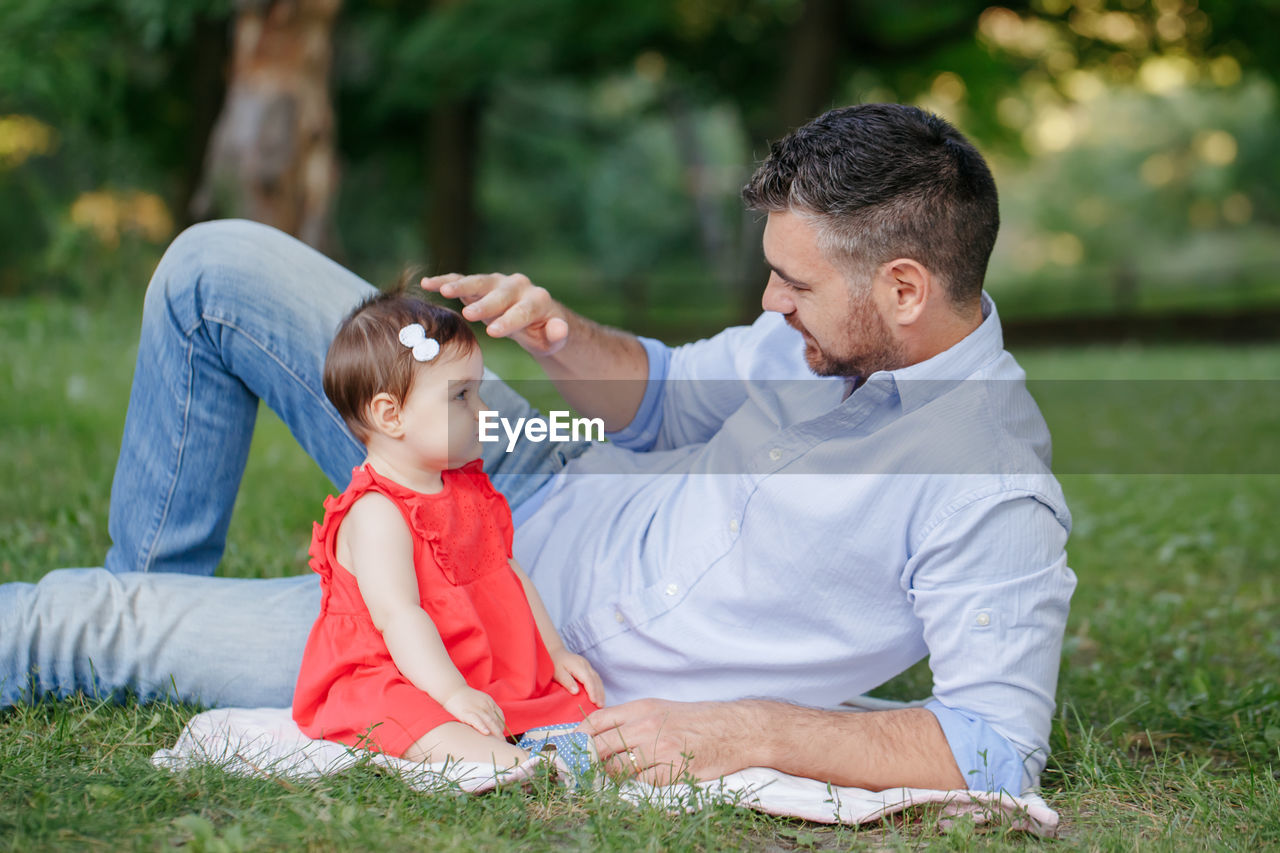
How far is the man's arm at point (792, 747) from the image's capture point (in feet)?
6.35

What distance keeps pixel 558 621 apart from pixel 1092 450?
5.38 meters

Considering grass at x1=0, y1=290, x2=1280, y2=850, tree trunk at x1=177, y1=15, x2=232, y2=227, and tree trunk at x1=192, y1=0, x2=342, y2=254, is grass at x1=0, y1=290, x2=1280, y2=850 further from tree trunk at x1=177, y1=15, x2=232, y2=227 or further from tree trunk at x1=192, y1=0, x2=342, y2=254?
tree trunk at x1=177, y1=15, x2=232, y2=227

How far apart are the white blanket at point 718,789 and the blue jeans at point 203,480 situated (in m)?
0.30

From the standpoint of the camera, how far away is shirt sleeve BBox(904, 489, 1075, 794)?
6.13 ft

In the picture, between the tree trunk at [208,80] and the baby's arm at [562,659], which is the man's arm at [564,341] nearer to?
the baby's arm at [562,659]

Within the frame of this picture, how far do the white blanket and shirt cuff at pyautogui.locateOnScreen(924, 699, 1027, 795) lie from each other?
22mm

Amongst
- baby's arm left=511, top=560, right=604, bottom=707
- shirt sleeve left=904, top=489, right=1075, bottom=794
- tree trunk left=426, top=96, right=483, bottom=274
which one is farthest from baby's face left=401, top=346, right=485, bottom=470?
tree trunk left=426, top=96, right=483, bottom=274

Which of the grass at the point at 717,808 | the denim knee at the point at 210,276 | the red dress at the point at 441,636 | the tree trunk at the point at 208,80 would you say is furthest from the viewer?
the tree trunk at the point at 208,80

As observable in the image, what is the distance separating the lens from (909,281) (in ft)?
7.06

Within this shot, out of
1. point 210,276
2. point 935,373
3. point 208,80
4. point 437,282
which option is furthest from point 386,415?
point 208,80

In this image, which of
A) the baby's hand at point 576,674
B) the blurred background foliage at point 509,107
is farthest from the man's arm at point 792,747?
the blurred background foliage at point 509,107

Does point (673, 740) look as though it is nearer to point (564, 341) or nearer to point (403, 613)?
point (403, 613)

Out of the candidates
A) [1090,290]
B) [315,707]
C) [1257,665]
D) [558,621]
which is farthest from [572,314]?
[1090,290]

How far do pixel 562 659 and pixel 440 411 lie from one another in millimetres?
544
